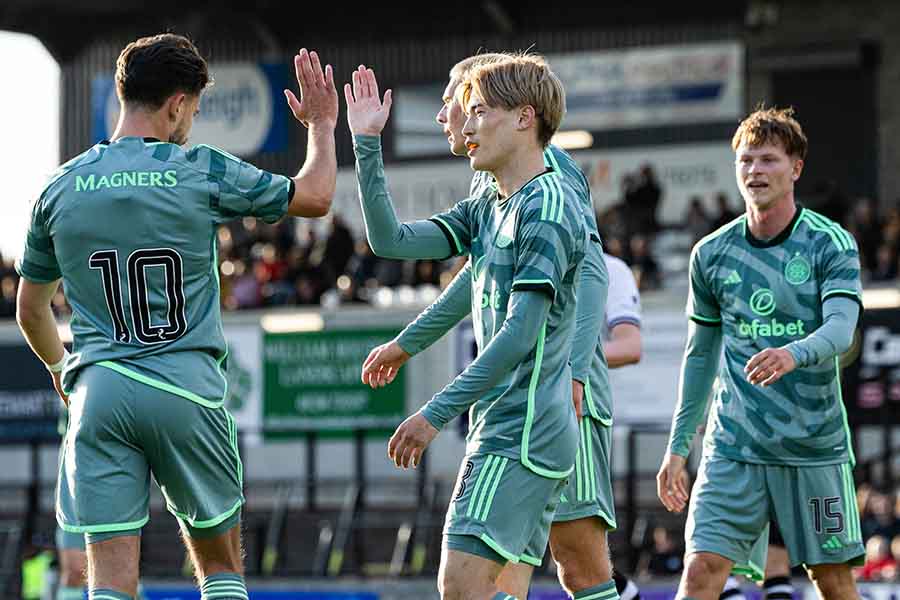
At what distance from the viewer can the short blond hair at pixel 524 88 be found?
545 cm

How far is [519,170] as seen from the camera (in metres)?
5.52

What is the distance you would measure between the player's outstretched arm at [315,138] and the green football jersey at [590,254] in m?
0.53

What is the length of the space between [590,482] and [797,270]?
4.04ft

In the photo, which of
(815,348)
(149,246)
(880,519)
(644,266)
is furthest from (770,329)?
(644,266)

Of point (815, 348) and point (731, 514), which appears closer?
point (815, 348)

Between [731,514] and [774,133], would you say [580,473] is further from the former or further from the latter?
[774,133]

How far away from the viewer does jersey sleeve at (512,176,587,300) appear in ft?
17.2

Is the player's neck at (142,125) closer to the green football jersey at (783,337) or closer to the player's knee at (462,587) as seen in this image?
the player's knee at (462,587)

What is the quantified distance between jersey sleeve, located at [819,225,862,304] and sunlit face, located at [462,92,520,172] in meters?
1.85

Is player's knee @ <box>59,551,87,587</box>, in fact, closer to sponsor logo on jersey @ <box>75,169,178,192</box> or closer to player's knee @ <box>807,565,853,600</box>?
player's knee @ <box>807,565,853,600</box>

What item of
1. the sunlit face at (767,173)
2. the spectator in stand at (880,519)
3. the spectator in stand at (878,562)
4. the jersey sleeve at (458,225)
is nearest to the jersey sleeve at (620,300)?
the sunlit face at (767,173)

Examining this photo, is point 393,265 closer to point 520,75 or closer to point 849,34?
point 849,34

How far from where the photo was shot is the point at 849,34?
1109 inches

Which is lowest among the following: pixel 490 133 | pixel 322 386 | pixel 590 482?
pixel 322 386
